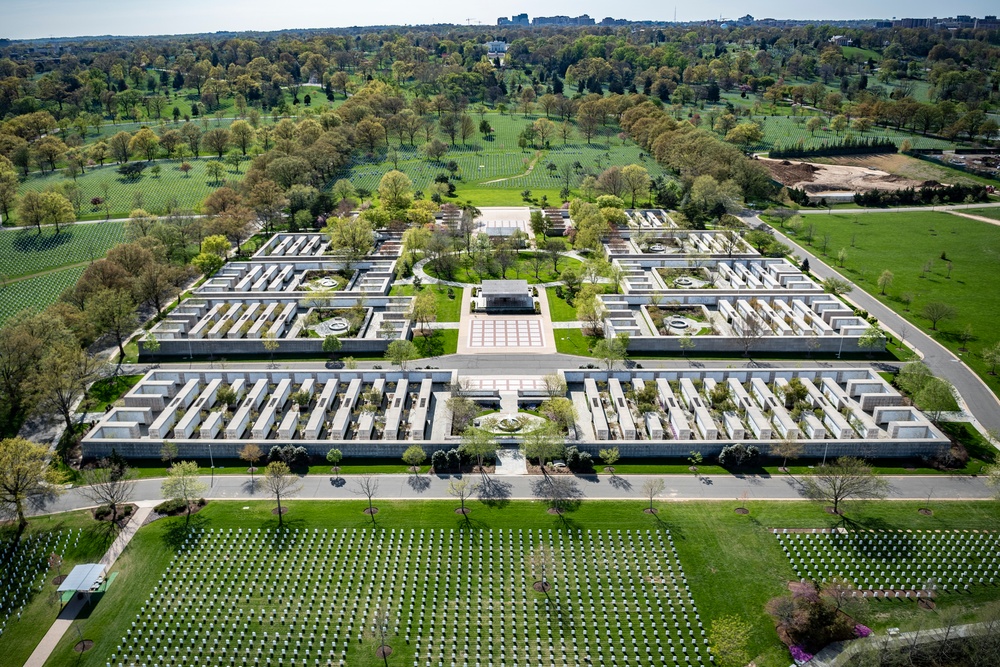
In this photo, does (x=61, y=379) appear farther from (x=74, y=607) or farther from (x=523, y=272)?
(x=523, y=272)

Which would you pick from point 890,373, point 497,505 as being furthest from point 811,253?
point 497,505

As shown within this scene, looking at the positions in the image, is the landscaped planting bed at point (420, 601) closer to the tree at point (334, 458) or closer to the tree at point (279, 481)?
the tree at point (279, 481)

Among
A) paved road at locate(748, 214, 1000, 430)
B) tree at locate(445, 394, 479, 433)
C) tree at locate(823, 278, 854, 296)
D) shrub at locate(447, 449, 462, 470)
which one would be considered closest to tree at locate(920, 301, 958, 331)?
paved road at locate(748, 214, 1000, 430)

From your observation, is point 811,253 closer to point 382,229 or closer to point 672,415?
point 672,415

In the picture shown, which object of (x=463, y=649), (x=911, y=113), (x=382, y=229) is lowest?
(x=463, y=649)

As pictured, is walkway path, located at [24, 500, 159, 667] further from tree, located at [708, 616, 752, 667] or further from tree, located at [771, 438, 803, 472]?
tree, located at [771, 438, 803, 472]

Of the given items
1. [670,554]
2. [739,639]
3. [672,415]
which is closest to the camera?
[739,639]

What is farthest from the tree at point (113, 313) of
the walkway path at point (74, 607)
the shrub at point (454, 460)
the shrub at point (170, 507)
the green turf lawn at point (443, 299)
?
the shrub at point (454, 460)

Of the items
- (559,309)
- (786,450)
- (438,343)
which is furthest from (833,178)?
(438,343)
